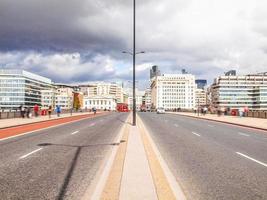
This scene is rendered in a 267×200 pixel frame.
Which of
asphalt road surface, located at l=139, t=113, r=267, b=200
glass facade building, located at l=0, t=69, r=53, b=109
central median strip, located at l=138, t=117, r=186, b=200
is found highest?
glass facade building, located at l=0, t=69, r=53, b=109

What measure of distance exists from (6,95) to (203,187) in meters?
173

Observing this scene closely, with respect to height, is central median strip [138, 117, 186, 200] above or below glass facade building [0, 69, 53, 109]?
below

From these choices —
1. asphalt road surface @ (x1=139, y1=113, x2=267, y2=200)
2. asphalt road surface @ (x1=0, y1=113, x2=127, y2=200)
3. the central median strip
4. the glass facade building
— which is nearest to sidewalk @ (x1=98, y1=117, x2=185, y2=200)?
the central median strip

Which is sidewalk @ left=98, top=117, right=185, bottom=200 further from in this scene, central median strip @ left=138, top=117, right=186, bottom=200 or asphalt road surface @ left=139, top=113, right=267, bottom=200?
asphalt road surface @ left=139, top=113, right=267, bottom=200

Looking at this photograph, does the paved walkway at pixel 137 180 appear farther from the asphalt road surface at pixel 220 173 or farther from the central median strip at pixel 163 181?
the asphalt road surface at pixel 220 173

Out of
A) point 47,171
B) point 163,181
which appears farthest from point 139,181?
point 47,171

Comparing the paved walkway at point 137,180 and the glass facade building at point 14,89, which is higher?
the glass facade building at point 14,89

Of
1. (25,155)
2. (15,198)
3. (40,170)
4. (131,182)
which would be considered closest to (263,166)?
(131,182)

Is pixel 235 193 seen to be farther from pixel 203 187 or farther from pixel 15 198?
pixel 15 198

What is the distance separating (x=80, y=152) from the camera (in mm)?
12484

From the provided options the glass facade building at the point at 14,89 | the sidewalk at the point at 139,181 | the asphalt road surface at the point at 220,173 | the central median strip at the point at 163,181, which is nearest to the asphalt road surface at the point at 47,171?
the sidewalk at the point at 139,181

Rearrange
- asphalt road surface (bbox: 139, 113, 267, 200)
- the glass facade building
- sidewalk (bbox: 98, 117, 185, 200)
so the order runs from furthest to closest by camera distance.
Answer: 1. the glass facade building
2. asphalt road surface (bbox: 139, 113, 267, 200)
3. sidewalk (bbox: 98, 117, 185, 200)

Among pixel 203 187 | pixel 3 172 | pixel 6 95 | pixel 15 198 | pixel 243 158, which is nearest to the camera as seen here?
pixel 15 198

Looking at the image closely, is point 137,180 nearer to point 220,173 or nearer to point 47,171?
point 220,173
